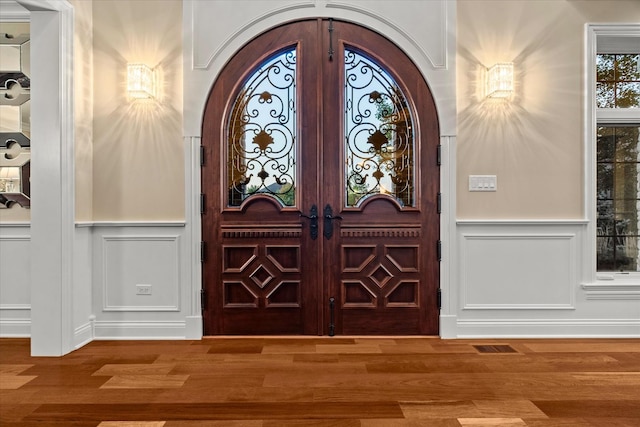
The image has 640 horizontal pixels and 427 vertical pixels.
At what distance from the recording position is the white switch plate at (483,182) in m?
3.42

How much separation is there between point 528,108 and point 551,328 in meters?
1.66

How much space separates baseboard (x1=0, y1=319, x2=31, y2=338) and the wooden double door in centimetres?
139

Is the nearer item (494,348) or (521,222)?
(494,348)

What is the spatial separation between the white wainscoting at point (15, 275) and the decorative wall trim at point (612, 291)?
423cm

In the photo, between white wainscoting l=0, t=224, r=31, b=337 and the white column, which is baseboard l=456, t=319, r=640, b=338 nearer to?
the white column

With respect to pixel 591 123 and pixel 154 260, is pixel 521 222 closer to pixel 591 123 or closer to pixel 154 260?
pixel 591 123

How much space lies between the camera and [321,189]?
3445 mm

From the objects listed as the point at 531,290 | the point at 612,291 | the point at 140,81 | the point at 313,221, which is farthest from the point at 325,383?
the point at 140,81

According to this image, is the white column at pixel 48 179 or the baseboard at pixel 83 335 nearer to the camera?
the white column at pixel 48 179

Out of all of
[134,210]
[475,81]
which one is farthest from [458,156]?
[134,210]

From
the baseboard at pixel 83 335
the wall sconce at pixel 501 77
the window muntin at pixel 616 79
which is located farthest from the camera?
the window muntin at pixel 616 79

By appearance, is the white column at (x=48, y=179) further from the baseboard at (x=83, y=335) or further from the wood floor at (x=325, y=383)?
the wood floor at (x=325, y=383)

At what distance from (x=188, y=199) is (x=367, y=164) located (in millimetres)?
1376

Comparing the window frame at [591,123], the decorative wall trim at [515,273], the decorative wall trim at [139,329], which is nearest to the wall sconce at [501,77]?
the window frame at [591,123]
